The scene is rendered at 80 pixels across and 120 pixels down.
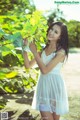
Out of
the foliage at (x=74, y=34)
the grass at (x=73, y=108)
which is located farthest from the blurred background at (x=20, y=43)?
the foliage at (x=74, y=34)

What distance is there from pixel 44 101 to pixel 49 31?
0.39 metres

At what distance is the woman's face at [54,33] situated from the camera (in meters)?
1.95

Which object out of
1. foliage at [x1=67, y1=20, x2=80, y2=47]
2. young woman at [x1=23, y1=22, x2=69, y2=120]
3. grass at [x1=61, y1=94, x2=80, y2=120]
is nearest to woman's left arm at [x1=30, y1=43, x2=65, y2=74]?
young woman at [x1=23, y1=22, x2=69, y2=120]

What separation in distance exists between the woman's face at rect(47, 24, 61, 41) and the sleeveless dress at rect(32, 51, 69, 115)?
3.4 inches

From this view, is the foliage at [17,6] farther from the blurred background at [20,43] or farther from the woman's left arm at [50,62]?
the woman's left arm at [50,62]

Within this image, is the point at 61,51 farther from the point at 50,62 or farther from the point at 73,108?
the point at 73,108

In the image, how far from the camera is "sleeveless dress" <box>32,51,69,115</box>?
1.97 metres

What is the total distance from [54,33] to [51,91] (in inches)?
12.7

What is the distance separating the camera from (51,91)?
198 cm

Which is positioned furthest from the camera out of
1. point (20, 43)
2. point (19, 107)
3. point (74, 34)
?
point (74, 34)

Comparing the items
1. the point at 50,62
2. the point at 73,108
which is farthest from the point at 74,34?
the point at 50,62

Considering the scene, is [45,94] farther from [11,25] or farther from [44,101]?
[11,25]

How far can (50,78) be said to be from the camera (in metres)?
1.98

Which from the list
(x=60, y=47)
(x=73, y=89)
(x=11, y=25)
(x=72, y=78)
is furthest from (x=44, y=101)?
(x=72, y=78)
